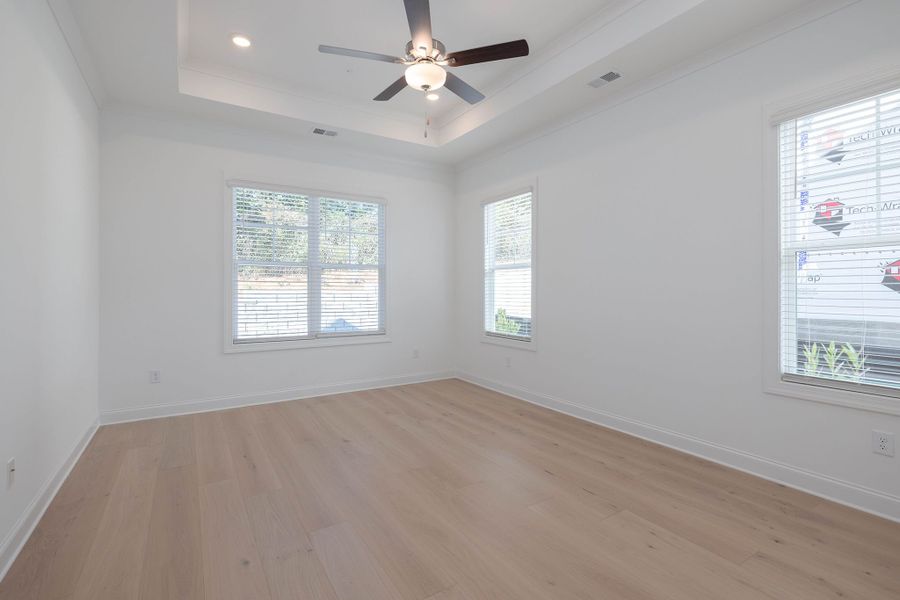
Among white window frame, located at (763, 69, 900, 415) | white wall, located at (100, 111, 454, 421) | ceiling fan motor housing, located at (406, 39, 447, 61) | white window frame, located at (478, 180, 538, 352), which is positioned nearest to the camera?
white window frame, located at (763, 69, 900, 415)

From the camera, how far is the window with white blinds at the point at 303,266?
4477mm

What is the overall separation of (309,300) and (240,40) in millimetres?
2532

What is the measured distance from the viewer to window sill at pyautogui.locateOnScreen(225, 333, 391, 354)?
4.41 m

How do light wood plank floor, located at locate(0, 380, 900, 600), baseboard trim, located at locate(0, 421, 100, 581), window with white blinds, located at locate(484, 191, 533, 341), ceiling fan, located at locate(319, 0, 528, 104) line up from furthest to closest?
window with white blinds, located at locate(484, 191, 533, 341), ceiling fan, located at locate(319, 0, 528, 104), baseboard trim, located at locate(0, 421, 100, 581), light wood plank floor, located at locate(0, 380, 900, 600)

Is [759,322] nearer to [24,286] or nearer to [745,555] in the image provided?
[745,555]

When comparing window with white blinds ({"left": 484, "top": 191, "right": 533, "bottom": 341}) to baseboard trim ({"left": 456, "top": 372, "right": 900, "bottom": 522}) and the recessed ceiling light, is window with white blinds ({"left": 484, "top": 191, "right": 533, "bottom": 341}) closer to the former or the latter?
baseboard trim ({"left": 456, "top": 372, "right": 900, "bottom": 522})

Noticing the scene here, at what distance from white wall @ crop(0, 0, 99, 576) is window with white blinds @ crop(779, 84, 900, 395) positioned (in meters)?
4.18

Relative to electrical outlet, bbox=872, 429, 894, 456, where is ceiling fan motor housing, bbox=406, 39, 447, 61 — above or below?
above

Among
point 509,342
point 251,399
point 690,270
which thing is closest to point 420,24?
point 690,270

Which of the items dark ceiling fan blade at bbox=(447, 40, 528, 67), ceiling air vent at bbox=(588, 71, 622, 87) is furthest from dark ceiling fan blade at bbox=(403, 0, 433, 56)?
ceiling air vent at bbox=(588, 71, 622, 87)

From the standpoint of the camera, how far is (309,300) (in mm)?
4844

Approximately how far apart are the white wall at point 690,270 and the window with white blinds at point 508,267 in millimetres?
254

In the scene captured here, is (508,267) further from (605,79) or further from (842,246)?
(842,246)

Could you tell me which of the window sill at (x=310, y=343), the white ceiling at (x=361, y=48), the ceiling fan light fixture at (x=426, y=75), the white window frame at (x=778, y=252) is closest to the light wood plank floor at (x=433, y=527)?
the white window frame at (x=778, y=252)
